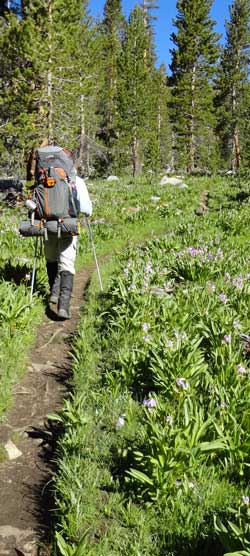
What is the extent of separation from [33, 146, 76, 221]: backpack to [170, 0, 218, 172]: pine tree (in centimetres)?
3710

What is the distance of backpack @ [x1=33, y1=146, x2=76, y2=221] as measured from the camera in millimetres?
6062

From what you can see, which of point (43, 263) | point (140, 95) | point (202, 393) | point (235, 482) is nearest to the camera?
point (235, 482)

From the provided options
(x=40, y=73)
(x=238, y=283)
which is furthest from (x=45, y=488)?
(x=40, y=73)

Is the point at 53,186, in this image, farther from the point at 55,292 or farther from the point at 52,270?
the point at 55,292

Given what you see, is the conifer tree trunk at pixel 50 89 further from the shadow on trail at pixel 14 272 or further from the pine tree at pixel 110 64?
the pine tree at pixel 110 64

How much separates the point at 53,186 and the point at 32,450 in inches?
Answer: 136

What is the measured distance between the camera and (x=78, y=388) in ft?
15.0

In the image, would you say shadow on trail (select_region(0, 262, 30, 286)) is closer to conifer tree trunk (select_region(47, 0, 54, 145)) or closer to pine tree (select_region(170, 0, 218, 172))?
conifer tree trunk (select_region(47, 0, 54, 145))

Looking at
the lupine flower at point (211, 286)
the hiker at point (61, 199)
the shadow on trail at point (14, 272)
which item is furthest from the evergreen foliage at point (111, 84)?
the lupine flower at point (211, 286)

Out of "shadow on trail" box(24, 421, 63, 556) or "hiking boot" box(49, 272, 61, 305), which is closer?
"shadow on trail" box(24, 421, 63, 556)

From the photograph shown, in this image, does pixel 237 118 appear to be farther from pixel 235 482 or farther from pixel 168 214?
pixel 235 482

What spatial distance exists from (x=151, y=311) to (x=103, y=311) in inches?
43.0

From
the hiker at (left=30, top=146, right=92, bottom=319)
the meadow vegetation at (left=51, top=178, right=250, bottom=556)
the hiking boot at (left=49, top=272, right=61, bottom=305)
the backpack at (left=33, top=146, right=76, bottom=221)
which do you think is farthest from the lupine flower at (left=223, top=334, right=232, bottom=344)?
the hiking boot at (left=49, top=272, right=61, bottom=305)

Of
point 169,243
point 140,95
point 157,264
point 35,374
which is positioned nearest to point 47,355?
point 35,374
